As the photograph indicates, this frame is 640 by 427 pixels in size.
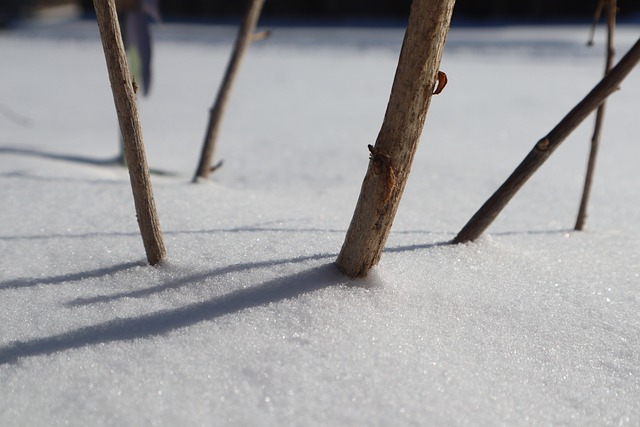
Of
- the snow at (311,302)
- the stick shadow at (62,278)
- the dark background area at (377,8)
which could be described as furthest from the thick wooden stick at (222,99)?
the dark background area at (377,8)

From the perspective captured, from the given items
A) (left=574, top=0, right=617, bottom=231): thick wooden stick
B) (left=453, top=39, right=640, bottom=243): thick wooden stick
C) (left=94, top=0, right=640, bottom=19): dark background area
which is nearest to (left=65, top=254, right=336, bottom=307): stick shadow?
(left=453, top=39, right=640, bottom=243): thick wooden stick

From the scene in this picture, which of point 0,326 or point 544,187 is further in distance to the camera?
point 544,187

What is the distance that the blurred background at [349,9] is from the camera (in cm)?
648

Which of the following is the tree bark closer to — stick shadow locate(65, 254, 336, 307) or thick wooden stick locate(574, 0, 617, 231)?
stick shadow locate(65, 254, 336, 307)

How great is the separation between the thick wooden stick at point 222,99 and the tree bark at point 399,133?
894mm

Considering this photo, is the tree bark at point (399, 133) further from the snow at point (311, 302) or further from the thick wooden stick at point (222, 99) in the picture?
the thick wooden stick at point (222, 99)

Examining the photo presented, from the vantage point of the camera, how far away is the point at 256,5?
6.16ft

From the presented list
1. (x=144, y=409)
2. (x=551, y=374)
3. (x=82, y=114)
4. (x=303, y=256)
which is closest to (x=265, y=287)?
(x=303, y=256)

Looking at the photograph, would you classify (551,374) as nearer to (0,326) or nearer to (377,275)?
(377,275)

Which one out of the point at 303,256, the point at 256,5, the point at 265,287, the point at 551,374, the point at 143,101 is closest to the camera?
the point at 551,374

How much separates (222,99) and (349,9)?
588 cm

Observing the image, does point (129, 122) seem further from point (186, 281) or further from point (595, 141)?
point (595, 141)

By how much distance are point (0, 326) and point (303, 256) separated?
0.47 metres

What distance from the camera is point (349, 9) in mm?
7395
